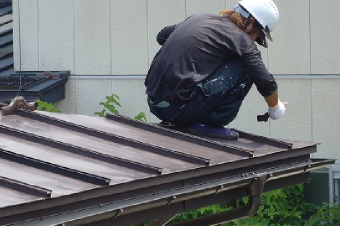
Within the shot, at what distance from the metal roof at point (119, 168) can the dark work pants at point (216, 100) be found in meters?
0.14

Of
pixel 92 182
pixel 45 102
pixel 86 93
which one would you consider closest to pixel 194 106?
pixel 92 182

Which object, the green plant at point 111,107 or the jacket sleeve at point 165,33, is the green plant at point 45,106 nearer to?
the green plant at point 111,107

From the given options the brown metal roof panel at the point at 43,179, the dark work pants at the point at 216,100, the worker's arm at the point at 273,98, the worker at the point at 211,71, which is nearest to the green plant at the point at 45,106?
the worker at the point at 211,71

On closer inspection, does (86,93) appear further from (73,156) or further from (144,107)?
(73,156)

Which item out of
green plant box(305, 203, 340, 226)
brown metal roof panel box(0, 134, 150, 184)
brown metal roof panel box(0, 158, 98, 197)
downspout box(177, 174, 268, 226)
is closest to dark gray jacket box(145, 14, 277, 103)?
downspout box(177, 174, 268, 226)

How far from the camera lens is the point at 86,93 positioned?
11.5 meters

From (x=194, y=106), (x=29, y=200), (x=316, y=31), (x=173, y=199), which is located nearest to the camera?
(x=29, y=200)

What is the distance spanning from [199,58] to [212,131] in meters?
0.56

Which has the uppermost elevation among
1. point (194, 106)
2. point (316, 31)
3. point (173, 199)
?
point (316, 31)

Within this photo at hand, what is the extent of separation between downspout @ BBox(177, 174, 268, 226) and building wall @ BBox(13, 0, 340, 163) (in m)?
3.54

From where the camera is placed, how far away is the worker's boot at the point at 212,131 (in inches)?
286

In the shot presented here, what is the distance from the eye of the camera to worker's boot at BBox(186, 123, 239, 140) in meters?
7.26

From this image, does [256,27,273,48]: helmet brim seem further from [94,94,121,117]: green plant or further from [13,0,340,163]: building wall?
[94,94,121,117]: green plant

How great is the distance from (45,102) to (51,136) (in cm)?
427
